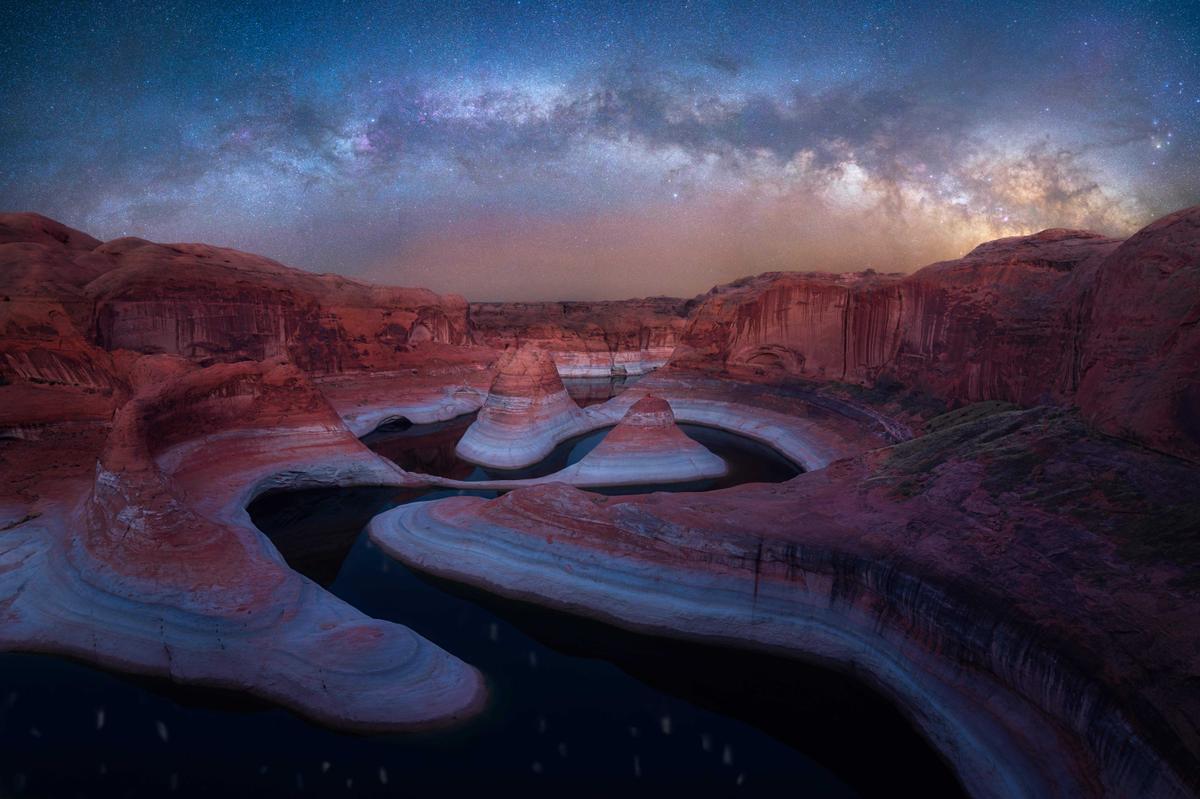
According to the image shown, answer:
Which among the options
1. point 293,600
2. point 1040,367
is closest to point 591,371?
point 1040,367

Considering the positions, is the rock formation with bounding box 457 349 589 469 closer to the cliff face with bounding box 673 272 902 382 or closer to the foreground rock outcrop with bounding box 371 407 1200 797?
the foreground rock outcrop with bounding box 371 407 1200 797

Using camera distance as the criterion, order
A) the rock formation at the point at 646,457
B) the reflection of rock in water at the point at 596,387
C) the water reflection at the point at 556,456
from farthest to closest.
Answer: the reflection of rock in water at the point at 596,387
the water reflection at the point at 556,456
the rock formation at the point at 646,457

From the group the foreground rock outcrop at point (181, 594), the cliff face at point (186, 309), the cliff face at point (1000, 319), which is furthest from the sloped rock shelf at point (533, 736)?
the cliff face at point (186, 309)

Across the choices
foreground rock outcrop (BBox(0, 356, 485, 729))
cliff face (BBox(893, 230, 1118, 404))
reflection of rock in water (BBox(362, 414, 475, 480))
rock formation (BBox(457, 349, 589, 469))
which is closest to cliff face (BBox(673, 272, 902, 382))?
cliff face (BBox(893, 230, 1118, 404))

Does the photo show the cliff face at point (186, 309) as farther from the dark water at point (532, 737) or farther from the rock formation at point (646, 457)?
the rock formation at point (646, 457)

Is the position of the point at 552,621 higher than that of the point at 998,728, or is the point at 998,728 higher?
the point at 998,728

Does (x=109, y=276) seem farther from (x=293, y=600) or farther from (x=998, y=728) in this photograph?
(x=998, y=728)
